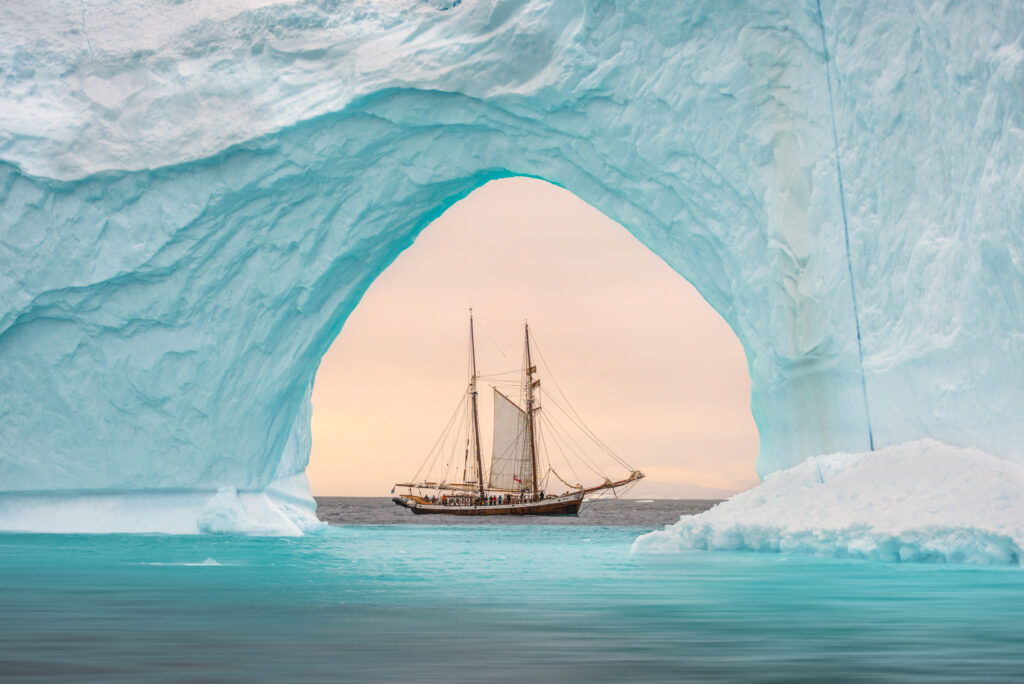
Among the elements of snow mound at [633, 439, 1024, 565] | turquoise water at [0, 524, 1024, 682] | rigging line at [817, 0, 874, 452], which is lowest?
turquoise water at [0, 524, 1024, 682]

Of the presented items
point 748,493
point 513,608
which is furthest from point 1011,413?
point 513,608

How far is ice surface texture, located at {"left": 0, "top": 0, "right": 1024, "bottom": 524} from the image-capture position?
1373 cm

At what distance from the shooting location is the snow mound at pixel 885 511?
35.5 feet

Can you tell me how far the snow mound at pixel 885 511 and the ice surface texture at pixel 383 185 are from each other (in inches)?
39.6

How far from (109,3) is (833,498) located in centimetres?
1398

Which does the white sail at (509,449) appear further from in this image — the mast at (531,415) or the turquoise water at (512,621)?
the turquoise water at (512,621)

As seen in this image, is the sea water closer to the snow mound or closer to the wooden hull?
the snow mound

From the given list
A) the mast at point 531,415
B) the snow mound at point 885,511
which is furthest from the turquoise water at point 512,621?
the mast at point 531,415

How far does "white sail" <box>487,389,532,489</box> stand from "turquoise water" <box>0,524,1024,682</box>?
26.9m

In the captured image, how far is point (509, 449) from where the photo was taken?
40781 mm

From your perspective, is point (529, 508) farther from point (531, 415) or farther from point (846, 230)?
point (846, 230)

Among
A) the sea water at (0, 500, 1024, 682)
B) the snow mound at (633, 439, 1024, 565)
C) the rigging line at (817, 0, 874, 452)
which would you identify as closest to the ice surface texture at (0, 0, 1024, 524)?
the rigging line at (817, 0, 874, 452)

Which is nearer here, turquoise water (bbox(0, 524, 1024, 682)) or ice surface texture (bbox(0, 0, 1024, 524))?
turquoise water (bbox(0, 524, 1024, 682))

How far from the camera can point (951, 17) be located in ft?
40.1
